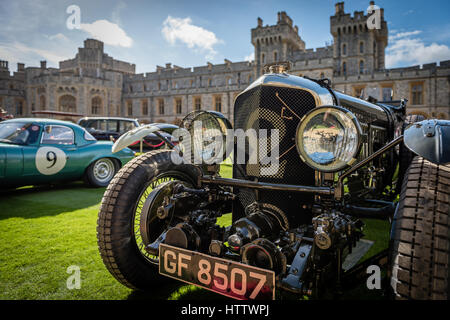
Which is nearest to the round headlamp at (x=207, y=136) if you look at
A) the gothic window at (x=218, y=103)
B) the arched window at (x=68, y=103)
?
the gothic window at (x=218, y=103)

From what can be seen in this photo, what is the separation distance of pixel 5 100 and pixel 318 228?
57.0 m

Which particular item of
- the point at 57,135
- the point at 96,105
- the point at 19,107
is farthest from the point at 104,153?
the point at 19,107

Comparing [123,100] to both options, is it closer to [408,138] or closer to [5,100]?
[5,100]

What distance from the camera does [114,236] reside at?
76.6 inches

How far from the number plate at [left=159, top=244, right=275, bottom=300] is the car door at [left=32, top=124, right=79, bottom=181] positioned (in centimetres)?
493

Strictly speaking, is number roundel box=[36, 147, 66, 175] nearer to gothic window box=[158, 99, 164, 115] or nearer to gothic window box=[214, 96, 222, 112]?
gothic window box=[214, 96, 222, 112]

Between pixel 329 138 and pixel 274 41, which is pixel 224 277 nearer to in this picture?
pixel 329 138

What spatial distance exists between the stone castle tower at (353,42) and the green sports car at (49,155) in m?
36.2

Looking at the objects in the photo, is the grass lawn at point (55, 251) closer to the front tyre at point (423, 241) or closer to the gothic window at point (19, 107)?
the front tyre at point (423, 241)

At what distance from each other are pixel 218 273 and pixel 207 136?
3.36ft

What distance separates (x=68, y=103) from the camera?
140 feet

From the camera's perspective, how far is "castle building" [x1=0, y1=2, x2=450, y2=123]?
31500 mm

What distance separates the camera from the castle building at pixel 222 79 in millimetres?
31500
